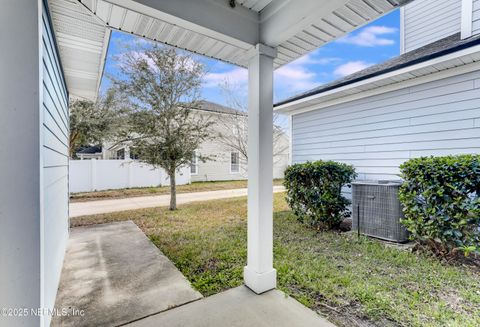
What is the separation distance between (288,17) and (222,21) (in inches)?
24.0

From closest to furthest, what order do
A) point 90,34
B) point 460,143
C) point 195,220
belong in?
1. point 90,34
2. point 460,143
3. point 195,220

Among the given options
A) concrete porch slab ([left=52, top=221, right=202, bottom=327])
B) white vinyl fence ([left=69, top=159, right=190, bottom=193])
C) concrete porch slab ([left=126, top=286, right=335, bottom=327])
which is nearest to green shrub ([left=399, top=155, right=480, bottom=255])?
concrete porch slab ([left=126, top=286, right=335, bottom=327])

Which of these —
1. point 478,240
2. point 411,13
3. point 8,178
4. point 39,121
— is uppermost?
point 411,13

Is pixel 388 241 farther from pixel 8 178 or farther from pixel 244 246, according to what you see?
pixel 8 178

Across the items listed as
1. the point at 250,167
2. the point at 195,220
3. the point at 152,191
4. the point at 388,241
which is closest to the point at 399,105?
the point at 388,241

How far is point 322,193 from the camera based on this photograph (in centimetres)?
485

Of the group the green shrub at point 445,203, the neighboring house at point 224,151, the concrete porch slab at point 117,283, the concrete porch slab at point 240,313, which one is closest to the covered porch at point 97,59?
the concrete porch slab at point 240,313

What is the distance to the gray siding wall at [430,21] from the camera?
548 centimetres

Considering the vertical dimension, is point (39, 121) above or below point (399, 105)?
below

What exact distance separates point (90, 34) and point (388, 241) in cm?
533

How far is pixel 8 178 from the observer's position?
1175mm

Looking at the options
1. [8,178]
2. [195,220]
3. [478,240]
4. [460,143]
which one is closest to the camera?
[8,178]

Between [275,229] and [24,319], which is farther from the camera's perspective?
[275,229]

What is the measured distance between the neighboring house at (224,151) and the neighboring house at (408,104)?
5.55 meters
